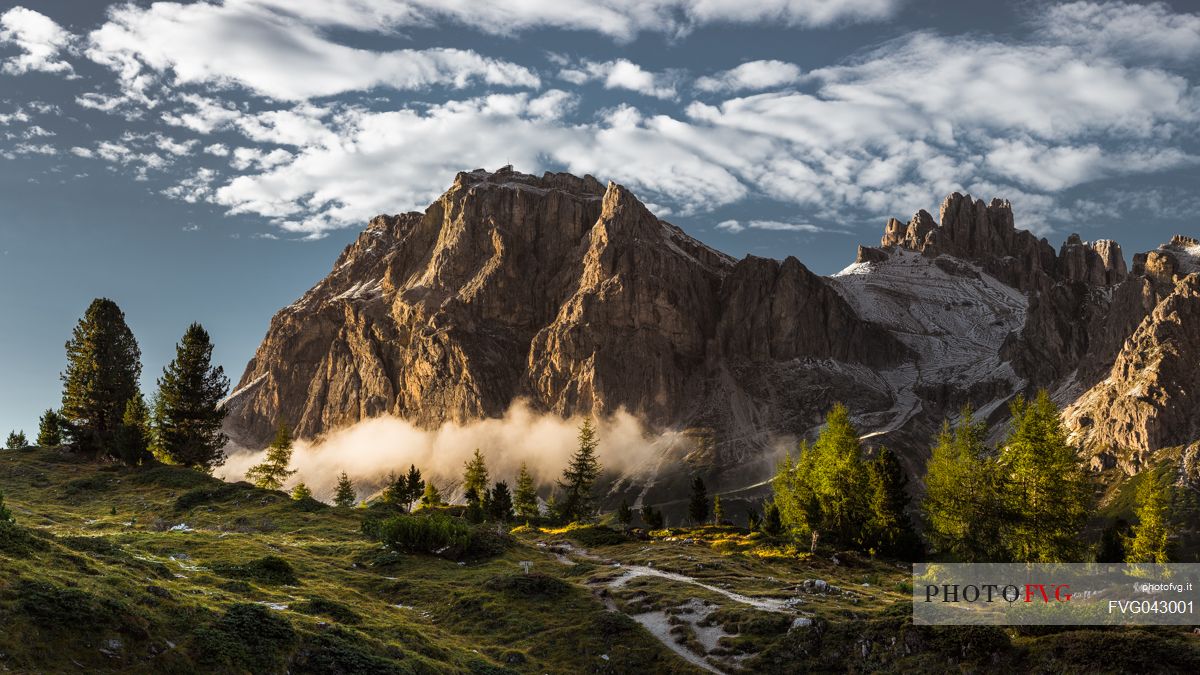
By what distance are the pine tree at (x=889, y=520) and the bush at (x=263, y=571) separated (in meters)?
51.1

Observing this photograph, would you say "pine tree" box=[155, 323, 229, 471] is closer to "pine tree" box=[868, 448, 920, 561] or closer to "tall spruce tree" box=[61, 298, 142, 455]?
"tall spruce tree" box=[61, 298, 142, 455]

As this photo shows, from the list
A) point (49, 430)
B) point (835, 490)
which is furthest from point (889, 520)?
point (49, 430)

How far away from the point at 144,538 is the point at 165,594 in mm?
23220

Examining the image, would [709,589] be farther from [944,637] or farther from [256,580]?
[256,580]

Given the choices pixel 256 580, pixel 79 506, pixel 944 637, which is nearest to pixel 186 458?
pixel 79 506

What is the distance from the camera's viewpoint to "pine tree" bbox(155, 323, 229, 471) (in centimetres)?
8819

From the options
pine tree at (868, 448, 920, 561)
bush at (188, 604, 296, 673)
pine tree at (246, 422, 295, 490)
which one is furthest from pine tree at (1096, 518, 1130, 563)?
pine tree at (246, 422, 295, 490)

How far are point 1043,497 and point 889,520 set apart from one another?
2877 cm

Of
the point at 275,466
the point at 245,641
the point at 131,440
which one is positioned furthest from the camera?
the point at 275,466

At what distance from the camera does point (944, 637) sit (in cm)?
3450

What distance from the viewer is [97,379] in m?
86.4

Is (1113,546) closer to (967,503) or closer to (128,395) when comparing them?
(967,503)

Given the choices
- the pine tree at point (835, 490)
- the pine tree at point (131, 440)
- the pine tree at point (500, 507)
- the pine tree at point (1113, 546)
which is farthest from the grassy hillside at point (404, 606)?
the pine tree at point (500, 507)

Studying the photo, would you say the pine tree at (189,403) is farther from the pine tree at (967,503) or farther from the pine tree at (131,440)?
the pine tree at (967,503)
